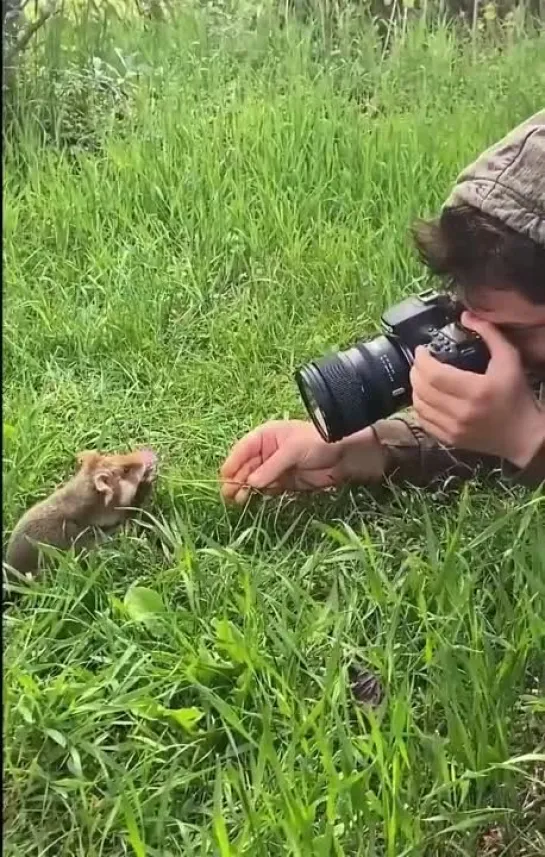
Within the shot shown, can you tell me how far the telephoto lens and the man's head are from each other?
2.7 inches

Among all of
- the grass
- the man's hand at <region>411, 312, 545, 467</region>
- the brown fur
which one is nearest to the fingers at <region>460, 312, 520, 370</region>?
the man's hand at <region>411, 312, 545, 467</region>

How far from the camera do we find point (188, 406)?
1037mm

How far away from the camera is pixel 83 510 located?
87 cm

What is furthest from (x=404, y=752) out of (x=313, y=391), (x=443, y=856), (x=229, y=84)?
(x=229, y=84)

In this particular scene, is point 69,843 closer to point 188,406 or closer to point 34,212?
point 188,406

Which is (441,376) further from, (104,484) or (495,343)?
(104,484)

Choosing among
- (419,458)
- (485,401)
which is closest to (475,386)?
(485,401)

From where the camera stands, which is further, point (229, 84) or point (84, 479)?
point (229, 84)

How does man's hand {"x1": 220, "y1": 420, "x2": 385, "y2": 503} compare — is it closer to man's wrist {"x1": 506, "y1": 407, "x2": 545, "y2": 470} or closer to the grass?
the grass

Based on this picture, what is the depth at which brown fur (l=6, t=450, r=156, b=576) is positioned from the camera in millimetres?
846

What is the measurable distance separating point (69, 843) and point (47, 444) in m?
0.39

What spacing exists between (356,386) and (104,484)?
0.64 feet

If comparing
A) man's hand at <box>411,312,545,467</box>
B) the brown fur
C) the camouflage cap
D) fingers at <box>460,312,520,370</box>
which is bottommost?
the brown fur

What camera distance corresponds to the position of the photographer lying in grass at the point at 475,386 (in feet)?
2.79
